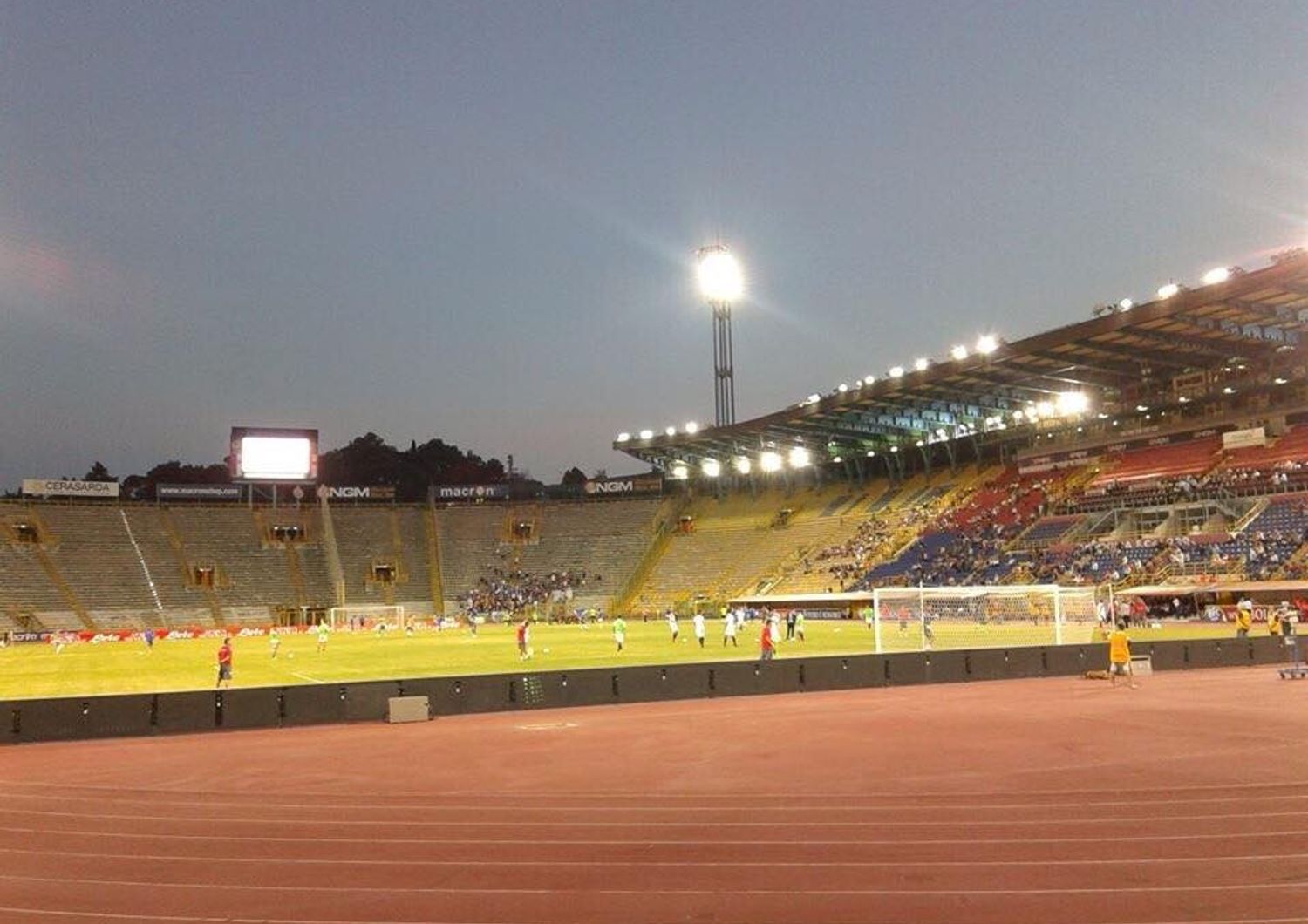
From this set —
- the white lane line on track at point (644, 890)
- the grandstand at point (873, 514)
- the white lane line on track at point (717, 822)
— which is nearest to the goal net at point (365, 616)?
the grandstand at point (873, 514)

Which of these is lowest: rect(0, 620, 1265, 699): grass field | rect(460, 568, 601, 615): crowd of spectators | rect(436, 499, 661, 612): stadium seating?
rect(0, 620, 1265, 699): grass field

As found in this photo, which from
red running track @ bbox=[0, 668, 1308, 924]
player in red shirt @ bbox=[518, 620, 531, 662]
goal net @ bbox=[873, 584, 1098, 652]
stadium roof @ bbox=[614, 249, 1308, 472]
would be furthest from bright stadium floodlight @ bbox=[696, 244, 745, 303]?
red running track @ bbox=[0, 668, 1308, 924]

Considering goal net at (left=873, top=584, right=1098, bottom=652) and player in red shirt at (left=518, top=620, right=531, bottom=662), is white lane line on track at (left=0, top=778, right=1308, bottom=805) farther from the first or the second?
goal net at (left=873, top=584, right=1098, bottom=652)

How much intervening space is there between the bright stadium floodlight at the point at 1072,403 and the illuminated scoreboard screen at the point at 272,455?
5455cm

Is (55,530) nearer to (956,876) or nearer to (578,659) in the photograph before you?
(578,659)

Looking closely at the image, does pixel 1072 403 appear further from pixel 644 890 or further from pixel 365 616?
pixel 644 890

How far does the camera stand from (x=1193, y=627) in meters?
44.8

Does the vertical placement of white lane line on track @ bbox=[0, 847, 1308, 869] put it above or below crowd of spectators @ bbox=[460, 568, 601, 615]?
below

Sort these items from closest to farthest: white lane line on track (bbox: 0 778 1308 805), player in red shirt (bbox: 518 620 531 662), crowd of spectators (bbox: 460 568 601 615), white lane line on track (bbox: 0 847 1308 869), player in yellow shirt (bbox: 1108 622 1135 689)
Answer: white lane line on track (bbox: 0 847 1308 869)
white lane line on track (bbox: 0 778 1308 805)
player in yellow shirt (bbox: 1108 622 1135 689)
player in red shirt (bbox: 518 620 531 662)
crowd of spectators (bbox: 460 568 601 615)

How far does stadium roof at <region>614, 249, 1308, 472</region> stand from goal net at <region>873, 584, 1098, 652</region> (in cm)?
1663

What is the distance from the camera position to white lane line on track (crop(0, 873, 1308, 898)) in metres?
8.90

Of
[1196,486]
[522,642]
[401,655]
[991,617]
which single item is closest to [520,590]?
[401,655]

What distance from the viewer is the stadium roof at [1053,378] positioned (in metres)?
49.2

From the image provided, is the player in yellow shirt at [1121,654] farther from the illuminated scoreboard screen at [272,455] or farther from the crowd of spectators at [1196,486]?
the illuminated scoreboard screen at [272,455]
